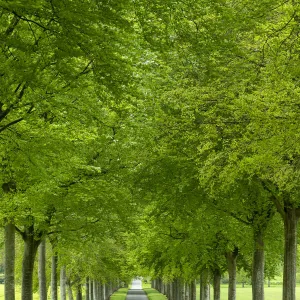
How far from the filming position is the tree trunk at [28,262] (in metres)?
19.1

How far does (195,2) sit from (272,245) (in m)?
17.8

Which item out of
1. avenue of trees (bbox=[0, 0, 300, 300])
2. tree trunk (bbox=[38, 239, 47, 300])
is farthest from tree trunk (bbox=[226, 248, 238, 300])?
tree trunk (bbox=[38, 239, 47, 300])

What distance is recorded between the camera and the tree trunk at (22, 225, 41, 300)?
62.5ft

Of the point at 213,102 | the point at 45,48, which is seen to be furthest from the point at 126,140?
the point at 45,48

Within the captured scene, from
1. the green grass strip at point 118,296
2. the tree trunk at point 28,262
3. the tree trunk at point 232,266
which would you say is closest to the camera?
the tree trunk at point 28,262

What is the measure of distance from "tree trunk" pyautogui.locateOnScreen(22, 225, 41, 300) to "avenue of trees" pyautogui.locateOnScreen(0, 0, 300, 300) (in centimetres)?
5

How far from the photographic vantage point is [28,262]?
19578 millimetres

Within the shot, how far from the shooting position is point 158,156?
1759 cm

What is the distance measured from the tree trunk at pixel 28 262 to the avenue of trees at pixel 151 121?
48mm

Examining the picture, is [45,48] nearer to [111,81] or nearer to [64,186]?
[111,81]

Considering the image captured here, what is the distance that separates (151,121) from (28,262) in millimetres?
6848

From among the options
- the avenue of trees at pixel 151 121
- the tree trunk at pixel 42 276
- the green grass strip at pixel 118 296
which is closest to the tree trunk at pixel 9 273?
the avenue of trees at pixel 151 121

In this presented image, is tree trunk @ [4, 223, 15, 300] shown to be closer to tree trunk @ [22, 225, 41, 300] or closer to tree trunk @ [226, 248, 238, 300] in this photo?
tree trunk @ [22, 225, 41, 300]

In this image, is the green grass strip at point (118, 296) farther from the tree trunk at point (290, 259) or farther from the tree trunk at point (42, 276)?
the tree trunk at point (290, 259)
